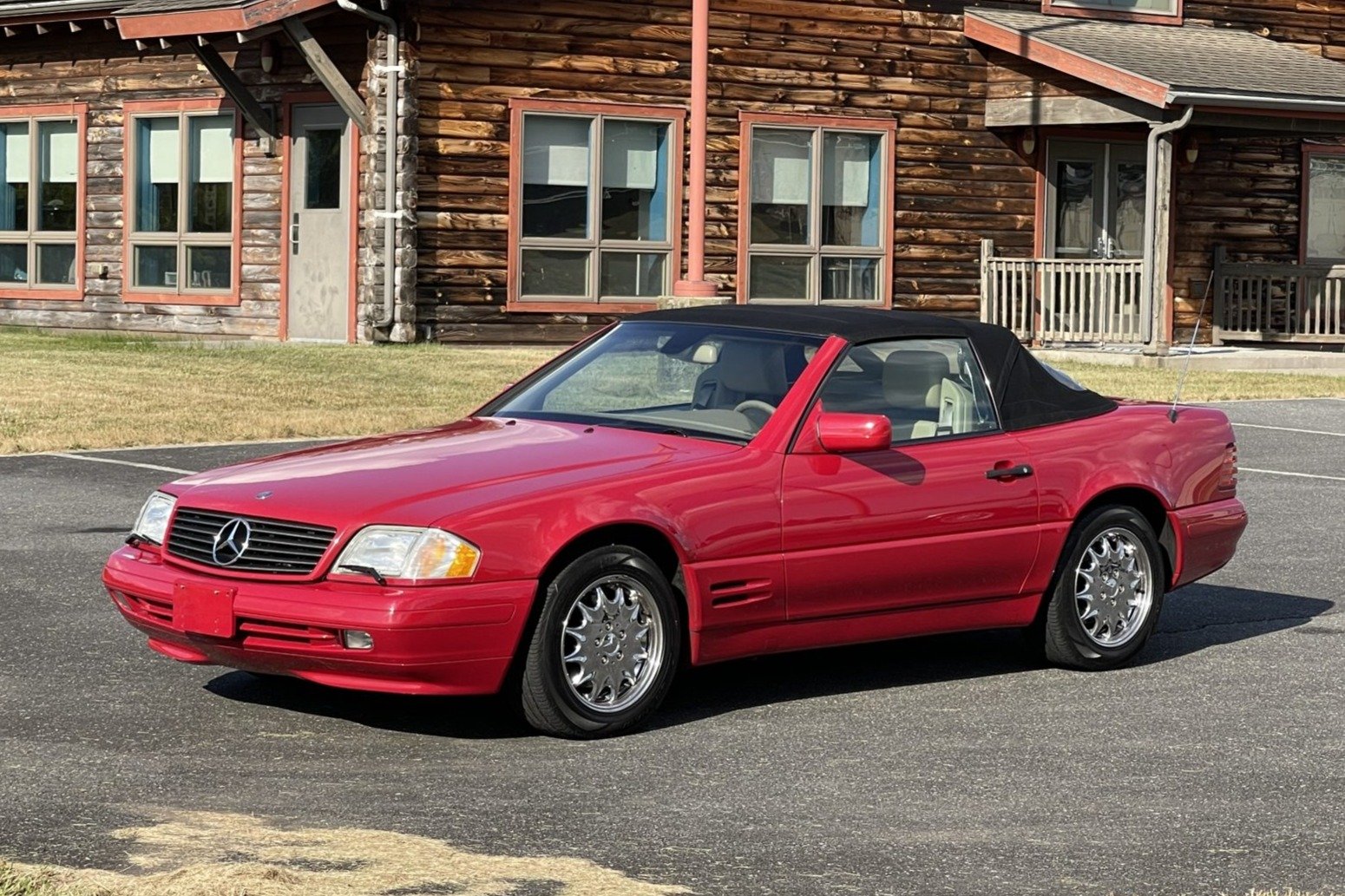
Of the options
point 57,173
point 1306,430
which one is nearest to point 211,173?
point 57,173

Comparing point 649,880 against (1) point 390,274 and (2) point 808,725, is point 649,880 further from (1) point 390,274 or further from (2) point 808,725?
(1) point 390,274

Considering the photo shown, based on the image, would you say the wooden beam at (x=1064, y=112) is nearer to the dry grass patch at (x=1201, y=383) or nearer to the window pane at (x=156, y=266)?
the dry grass patch at (x=1201, y=383)

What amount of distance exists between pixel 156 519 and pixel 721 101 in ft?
59.6

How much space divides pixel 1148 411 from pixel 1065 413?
469 mm

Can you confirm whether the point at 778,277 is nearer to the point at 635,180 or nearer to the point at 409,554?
the point at 635,180

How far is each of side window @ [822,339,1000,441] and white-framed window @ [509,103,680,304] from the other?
622 inches

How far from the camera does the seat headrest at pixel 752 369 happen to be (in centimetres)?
782

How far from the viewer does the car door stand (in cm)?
748

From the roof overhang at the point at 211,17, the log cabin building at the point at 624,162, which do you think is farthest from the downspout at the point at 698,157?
the roof overhang at the point at 211,17

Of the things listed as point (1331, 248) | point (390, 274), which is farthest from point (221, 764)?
point (1331, 248)

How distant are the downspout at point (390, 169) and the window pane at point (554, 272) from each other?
1.57 m

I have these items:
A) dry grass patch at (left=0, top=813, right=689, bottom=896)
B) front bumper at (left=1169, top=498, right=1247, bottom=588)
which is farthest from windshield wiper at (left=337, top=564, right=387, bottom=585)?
front bumper at (left=1169, top=498, right=1247, bottom=588)

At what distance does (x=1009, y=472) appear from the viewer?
804 centimetres

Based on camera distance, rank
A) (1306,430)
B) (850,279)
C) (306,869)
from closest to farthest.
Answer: (306,869) < (1306,430) < (850,279)
